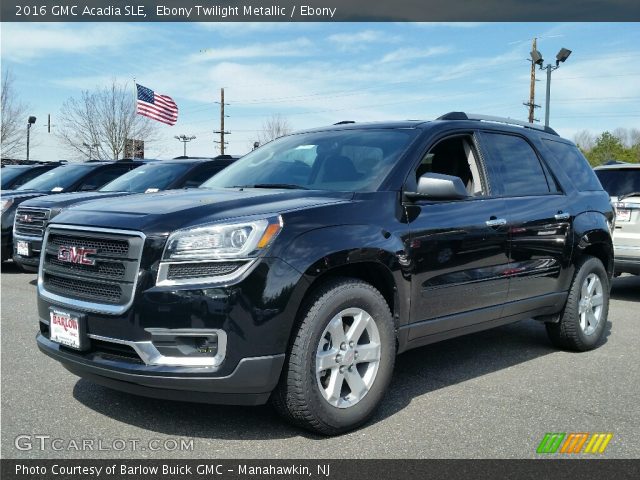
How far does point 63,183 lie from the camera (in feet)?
36.1

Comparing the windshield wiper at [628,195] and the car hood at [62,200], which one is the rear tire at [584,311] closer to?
the windshield wiper at [628,195]

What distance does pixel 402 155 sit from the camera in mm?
4270

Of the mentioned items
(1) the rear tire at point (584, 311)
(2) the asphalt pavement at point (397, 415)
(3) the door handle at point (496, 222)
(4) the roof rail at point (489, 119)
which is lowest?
(2) the asphalt pavement at point (397, 415)

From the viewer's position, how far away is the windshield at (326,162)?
4.28 metres

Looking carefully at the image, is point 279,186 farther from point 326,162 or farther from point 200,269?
point 200,269

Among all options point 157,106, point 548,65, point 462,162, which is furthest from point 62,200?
point 548,65

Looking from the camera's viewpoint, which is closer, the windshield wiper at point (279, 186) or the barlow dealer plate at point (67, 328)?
the barlow dealer plate at point (67, 328)

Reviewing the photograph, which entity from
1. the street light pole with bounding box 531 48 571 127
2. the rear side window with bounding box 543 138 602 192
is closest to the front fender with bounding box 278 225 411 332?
the rear side window with bounding box 543 138 602 192

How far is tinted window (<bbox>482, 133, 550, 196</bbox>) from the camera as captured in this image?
4.96 m

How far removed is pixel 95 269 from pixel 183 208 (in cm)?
57

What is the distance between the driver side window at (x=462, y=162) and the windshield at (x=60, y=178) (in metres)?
7.80

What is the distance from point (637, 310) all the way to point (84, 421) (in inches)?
264

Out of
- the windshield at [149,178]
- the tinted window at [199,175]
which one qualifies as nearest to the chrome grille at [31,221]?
the windshield at [149,178]
